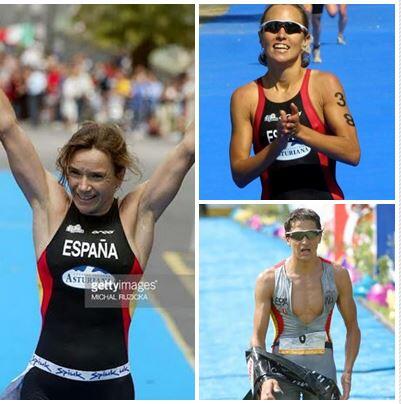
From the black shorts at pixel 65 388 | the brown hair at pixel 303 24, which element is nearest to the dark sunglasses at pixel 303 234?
the brown hair at pixel 303 24

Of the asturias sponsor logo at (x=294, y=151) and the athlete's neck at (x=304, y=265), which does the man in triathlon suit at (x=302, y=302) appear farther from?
the asturias sponsor logo at (x=294, y=151)

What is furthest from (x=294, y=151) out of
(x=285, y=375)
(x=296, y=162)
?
(x=285, y=375)

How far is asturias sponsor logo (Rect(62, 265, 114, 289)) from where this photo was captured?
16.8ft

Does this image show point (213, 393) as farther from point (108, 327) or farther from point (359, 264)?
point (359, 264)

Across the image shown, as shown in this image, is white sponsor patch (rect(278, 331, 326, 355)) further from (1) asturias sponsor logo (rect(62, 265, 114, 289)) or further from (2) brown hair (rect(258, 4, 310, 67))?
(2) brown hair (rect(258, 4, 310, 67))

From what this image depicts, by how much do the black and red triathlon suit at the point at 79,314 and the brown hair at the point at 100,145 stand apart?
186 mm

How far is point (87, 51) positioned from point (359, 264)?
A: 29.9 m

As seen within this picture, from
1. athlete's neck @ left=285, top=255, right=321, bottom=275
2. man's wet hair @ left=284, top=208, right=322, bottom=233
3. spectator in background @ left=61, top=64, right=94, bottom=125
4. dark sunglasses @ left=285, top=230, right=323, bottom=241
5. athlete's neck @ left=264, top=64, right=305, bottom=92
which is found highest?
spectator in background @ left=61, top=64, right=94, bottom=125

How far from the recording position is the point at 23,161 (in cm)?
512

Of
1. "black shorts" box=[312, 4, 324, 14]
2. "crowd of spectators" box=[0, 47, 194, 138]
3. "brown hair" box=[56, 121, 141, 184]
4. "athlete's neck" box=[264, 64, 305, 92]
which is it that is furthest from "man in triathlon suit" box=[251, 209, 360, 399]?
"crowd of spectators" box=[0, 47, 194, 138]

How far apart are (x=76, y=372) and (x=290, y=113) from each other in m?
1.51

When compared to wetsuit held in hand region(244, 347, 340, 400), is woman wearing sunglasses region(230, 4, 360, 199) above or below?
above

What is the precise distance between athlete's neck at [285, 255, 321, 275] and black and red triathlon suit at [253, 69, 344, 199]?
32cm

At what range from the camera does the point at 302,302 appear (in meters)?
5.41
